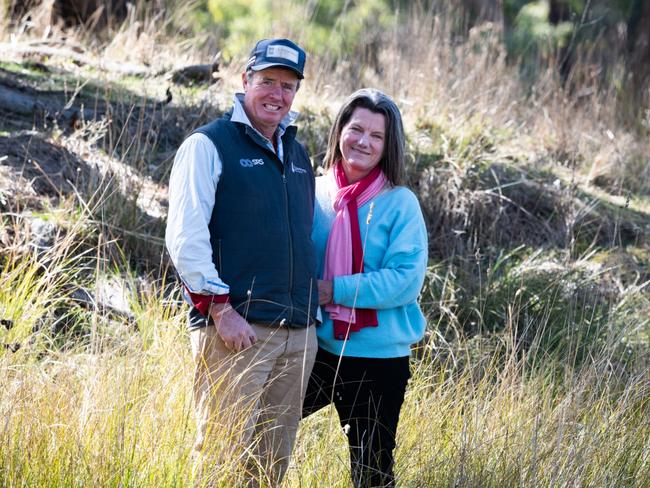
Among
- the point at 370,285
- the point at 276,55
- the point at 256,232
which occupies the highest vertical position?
the point at 276,55

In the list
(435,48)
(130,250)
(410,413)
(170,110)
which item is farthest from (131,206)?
(435,48)

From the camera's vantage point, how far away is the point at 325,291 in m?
4.18

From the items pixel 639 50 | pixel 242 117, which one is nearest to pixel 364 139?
pixel 242 117

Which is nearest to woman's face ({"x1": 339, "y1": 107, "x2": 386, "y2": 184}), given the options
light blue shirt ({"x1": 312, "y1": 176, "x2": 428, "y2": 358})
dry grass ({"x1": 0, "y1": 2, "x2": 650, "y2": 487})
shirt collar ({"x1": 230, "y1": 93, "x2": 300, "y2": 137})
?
light blue shirt ({"x1": 312, "y1": 176, "x2": 428, "y2": 358})

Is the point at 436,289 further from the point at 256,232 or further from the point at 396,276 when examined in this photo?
the point at 256,232

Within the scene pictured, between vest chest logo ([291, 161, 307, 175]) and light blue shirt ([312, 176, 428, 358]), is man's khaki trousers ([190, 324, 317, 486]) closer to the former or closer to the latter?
light blue shirt ([312, 176, 428, 358])

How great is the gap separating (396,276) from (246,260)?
0.66 metres

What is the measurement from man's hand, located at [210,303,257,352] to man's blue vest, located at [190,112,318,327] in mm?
73

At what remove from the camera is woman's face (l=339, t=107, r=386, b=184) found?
4.23 metres

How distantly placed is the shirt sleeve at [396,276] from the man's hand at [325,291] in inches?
1.3

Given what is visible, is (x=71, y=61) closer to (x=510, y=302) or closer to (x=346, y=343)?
(x=510, y=302)

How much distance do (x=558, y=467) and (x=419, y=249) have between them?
1.18 metres

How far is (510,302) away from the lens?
694cm

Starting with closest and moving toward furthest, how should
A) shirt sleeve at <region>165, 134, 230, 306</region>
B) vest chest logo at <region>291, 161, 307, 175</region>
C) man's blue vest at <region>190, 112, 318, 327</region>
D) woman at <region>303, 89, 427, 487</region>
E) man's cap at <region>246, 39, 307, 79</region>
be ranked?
shirt sleeve at <region>165, 134, 230, 306</region>, man's blue vest at <region>190, 112, 318, 327</region>, man's cap at <region>246, 39, 307, 79</region>, vest chest logo at <region>291, 161, 307, 175</region>, woman at <region>303, 89, 427, 487</region>
